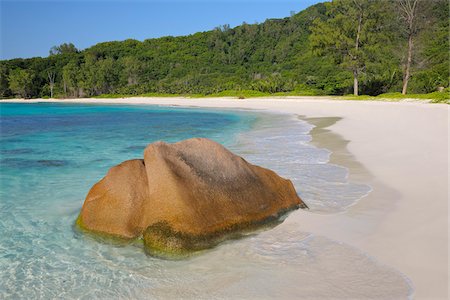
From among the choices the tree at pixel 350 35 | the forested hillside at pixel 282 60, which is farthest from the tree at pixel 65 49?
the tree at pixel 350 35

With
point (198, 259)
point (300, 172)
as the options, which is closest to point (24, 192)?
point (198, 259)

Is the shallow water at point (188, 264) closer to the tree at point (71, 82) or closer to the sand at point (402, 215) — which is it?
the sand at point (402, 215)

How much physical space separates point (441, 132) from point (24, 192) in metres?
13.2

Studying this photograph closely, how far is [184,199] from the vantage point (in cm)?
515

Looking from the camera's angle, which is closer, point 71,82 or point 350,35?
point 350,35

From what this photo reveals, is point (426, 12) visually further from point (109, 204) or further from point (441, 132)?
point (109, 204)

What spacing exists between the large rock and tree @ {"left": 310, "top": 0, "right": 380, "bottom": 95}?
38.8 m

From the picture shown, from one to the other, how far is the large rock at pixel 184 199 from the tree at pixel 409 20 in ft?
119

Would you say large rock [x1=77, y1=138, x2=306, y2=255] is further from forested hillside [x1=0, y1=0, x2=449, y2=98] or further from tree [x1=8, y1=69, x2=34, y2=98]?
tree [x1=8, y1=69, x2=34, y2=98]

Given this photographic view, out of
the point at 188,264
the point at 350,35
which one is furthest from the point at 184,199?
the point at 350,35

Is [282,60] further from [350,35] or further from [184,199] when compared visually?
[184,199]

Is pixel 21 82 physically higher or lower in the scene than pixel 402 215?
higher

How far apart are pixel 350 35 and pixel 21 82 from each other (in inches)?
3345

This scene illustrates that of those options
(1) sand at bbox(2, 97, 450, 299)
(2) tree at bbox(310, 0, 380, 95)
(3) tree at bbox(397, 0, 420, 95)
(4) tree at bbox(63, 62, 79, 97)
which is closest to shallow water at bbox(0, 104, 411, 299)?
(1) sand at bbox(2, 97, 450, 299)
